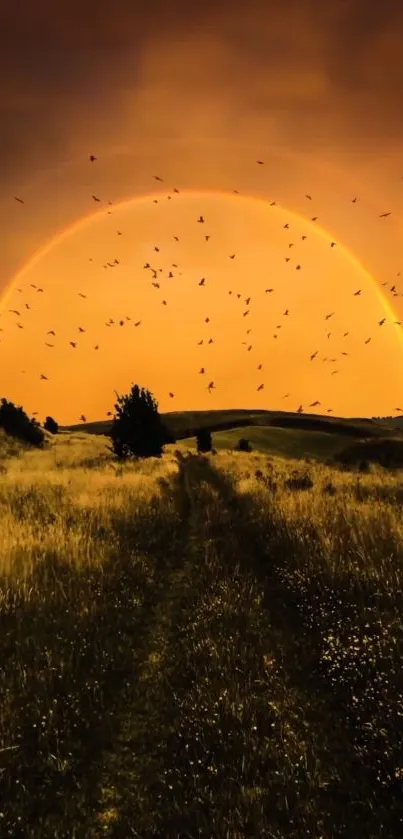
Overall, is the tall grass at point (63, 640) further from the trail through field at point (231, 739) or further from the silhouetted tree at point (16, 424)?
the silhouetted tree at point (16, 424)

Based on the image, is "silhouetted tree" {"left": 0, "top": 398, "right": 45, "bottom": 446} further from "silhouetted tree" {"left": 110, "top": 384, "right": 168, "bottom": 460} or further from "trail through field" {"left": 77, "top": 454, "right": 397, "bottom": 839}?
"trail through field" {"left": 77, "top": 454, "right": 397, "bottom": 839}

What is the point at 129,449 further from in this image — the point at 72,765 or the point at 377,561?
the point at 72,765

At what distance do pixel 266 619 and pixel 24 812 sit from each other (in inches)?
161

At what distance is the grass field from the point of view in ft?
12.7

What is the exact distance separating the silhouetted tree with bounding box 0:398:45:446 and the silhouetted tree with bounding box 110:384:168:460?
17364 mm

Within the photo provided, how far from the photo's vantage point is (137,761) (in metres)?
4.52

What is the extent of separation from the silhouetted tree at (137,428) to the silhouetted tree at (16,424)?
17364 millimetres

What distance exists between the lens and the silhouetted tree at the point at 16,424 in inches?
2138

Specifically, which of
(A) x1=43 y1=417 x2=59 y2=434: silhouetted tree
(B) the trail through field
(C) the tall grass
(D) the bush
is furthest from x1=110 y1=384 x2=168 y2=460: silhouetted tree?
(A) x1=43 y1=417 x2=59 y2=434: silhouetted tree

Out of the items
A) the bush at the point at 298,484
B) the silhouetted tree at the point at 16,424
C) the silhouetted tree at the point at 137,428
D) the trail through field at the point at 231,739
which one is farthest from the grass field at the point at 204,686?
the silhouetted tree at the point at 16,424

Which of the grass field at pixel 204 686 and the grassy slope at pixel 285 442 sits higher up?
the grassy slope at pixel 285 442

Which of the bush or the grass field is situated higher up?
the bush

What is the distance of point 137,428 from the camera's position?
3947cm

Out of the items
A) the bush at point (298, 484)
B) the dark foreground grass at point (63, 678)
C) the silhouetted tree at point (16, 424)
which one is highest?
the silhouetted tree at point (16, 424)
